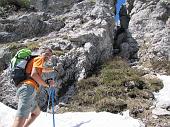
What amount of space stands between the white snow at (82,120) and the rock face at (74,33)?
365 cm

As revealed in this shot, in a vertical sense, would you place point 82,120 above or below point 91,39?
below

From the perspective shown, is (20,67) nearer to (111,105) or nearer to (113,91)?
(111,105)

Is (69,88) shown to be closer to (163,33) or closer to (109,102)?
(109,102)

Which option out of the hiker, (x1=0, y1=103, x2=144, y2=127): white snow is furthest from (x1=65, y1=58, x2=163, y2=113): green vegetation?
the hiker

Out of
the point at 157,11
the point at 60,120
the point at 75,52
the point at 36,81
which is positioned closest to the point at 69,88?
the point at 75,52

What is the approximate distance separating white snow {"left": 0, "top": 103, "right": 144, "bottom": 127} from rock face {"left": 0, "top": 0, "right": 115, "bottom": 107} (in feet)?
12.0

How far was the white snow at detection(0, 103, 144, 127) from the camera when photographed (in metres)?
11.8

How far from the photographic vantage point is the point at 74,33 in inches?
905

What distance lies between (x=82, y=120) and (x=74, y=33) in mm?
11300

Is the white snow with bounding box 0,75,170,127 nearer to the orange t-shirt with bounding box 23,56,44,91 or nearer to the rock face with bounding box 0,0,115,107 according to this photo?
the orange t-shirt with bounding box 23,56,44,91

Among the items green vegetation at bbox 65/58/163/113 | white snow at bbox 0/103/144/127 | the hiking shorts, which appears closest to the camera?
the hiking shorts

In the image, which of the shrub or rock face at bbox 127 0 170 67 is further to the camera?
rock face at bbox 127 0 170 67

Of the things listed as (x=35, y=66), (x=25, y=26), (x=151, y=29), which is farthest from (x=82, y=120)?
(x=151, y=29)

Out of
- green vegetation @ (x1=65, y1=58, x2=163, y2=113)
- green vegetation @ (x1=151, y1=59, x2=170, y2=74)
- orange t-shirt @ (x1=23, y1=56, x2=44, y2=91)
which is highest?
orange t-shirt @ (x1=23, y1=56, x2=44, y2=91)
